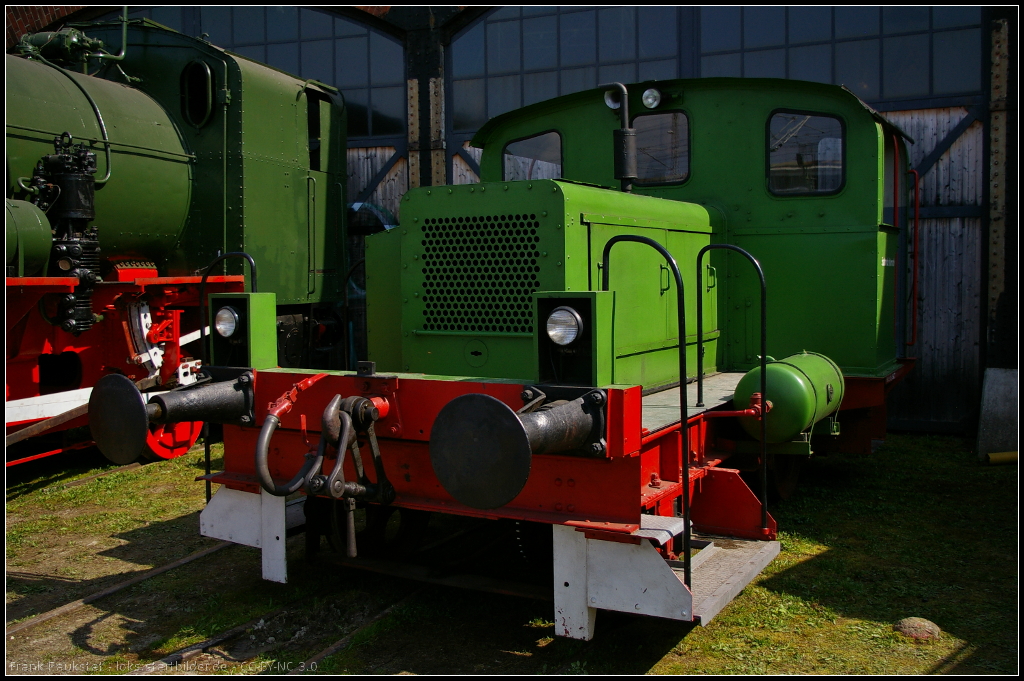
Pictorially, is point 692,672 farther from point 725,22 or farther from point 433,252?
point 725,22

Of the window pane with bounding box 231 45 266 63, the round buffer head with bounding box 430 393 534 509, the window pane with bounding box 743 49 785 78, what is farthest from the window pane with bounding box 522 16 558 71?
the round buffer head with bounding box 430 393 534 509

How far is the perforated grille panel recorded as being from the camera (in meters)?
4.51

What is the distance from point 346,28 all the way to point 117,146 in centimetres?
486

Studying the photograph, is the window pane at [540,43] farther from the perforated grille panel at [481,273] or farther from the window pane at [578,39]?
the perforated grille panel at [481,273]

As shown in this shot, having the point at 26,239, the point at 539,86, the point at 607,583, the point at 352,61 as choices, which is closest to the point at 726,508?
the point at 607,583

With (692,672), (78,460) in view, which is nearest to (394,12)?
(78,460)

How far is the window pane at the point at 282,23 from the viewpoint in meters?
11.4

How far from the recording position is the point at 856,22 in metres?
9.12

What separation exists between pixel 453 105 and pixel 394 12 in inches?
56.2

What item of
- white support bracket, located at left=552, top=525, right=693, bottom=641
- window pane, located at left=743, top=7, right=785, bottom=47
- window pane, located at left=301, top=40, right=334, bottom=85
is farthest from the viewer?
window pane, located at left=301, top=40, right=334, bottom=85

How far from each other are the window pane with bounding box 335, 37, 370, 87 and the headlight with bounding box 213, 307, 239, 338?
7.39 m

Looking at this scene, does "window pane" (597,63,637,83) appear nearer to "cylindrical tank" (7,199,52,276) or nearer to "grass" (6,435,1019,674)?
"grass" (6,435,1019,674)

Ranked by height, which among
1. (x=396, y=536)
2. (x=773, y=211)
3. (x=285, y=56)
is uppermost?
(x=285, y=56)

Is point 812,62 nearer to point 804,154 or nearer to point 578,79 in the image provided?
point 578,79
